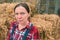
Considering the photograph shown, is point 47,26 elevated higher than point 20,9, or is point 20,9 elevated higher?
point 20,9

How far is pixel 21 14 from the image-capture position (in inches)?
96.4

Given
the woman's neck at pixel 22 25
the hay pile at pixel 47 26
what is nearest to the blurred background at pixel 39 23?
the hay pile at pixel 47 26

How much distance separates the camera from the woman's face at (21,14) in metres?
2.45

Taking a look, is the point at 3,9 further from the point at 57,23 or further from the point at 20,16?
the point at 20,16

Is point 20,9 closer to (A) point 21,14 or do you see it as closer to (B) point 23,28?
(A) point 21,14

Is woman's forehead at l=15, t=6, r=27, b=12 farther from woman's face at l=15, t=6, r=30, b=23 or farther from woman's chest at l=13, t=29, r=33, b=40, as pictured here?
woman's chest at l=13, t=29, r=33, b=40

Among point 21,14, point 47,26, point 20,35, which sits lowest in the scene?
point 47,26

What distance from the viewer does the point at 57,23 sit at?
19.5 feet

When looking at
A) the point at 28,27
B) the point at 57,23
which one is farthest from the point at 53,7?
the point at 28,27

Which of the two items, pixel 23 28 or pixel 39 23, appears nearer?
pixel 23 28

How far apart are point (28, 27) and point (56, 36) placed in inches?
133

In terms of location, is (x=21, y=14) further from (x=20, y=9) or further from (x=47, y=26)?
(x=47, y=26)

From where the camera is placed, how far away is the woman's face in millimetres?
2445

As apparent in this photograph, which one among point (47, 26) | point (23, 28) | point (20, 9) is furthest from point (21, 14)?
point (47, 26)
